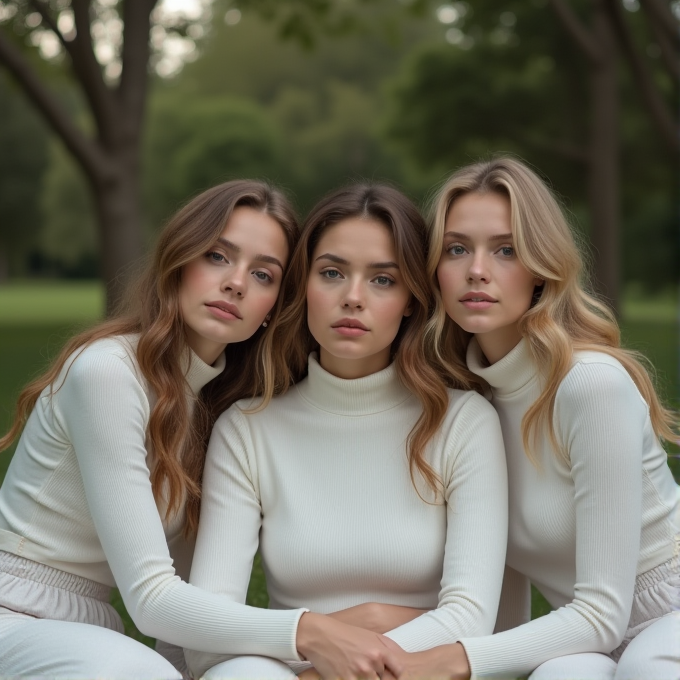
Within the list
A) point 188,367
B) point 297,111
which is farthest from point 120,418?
point 297,111

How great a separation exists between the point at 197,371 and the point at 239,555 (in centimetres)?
72

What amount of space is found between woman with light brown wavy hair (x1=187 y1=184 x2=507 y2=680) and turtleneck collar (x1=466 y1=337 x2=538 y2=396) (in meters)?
0.11

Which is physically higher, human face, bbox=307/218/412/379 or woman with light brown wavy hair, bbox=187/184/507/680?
human face, bbox=307/218/412/379

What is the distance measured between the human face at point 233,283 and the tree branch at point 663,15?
9054 mm

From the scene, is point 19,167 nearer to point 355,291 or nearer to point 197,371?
point 197,371

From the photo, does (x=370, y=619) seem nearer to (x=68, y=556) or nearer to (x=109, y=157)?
(x=68, y=556)

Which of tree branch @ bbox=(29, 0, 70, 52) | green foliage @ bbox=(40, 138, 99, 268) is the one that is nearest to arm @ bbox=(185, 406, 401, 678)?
tree branch @ bbox=(29, 0, 70, 52)

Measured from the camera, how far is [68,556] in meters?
3.47

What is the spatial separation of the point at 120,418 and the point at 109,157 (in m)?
8.99

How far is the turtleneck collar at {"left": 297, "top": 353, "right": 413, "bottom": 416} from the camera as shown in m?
3.70

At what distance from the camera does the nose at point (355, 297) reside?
11.5 ft

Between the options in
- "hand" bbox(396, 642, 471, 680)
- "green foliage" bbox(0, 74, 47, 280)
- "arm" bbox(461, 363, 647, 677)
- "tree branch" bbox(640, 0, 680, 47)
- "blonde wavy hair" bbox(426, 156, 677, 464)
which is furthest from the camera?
"green foliage" bbox(0, 74, 47, 280)

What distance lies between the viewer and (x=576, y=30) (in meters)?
13.4

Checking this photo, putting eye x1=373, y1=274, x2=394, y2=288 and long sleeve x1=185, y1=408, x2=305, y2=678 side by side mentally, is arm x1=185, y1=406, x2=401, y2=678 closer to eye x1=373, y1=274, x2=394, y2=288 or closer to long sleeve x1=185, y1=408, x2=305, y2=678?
long sleeve x1=185, y1=408, x2=305, y2=678
